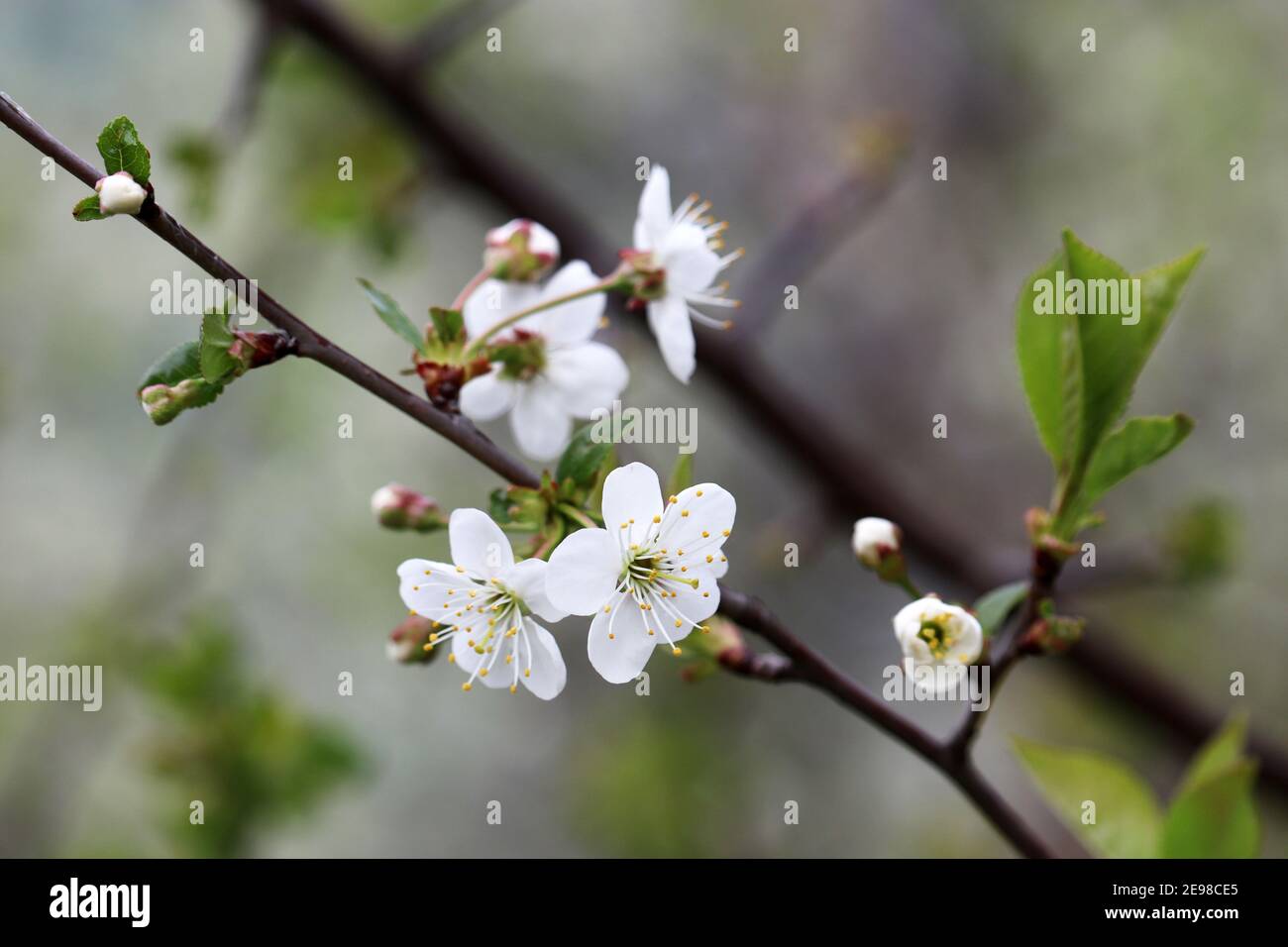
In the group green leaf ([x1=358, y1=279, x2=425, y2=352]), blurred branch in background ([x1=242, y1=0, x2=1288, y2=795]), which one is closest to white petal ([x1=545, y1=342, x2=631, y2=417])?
green leaf ([x1=358, y1=279, x2=425, y2=352])

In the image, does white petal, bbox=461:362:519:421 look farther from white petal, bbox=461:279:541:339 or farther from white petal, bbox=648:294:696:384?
white petal, bbox=648:294:696:384

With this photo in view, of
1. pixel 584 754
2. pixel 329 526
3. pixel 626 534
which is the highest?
pixel 329 526

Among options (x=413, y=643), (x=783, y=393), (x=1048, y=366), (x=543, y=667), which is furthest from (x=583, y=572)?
(x=783, y=393)

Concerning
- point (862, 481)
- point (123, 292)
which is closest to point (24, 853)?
point (123, 292)

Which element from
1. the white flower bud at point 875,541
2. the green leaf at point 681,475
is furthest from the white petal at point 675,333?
the white flower bud at point 875,541

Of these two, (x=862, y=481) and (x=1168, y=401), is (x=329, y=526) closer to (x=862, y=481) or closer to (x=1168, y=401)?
(x=862, y=481)

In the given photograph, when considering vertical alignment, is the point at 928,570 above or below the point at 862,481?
below

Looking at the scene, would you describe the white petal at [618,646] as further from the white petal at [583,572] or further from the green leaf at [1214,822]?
the green leaf at [1214,822]
